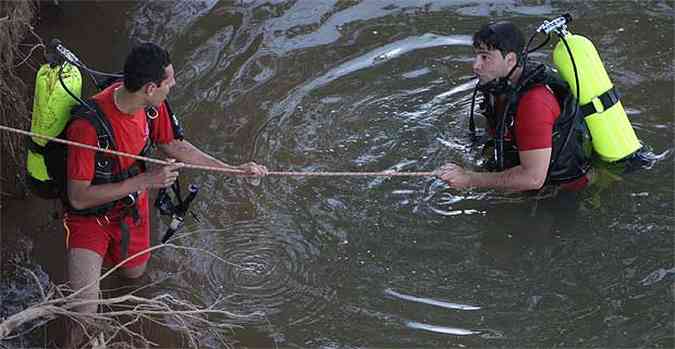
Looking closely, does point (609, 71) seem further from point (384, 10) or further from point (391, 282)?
point (391, 282)

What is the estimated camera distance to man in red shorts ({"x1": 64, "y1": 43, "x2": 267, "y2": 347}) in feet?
15.2

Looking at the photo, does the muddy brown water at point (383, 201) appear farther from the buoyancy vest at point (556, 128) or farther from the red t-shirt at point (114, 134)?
the red t-shirt at point (114, 134)

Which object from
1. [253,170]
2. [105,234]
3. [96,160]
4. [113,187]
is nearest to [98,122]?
[96,160]

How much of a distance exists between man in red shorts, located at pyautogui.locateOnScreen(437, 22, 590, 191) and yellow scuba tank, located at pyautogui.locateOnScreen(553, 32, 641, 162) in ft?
0.32

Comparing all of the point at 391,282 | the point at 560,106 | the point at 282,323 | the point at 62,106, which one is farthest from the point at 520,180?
the point at 62,106

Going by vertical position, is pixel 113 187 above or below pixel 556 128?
above

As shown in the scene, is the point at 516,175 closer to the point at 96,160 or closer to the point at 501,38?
the point at 501,38

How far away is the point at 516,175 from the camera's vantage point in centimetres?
546

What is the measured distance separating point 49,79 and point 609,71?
15.6 feet

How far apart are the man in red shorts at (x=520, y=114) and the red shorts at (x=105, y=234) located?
1.84 metres

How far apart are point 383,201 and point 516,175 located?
1210 millimetres

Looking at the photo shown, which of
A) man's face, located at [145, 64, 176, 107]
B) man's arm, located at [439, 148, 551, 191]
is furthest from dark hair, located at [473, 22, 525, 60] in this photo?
man's face, located at [145, 64, 176, 107]

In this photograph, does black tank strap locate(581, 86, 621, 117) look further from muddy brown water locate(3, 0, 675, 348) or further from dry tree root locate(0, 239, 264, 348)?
dry tree root locate(0, 239, 264, 348)

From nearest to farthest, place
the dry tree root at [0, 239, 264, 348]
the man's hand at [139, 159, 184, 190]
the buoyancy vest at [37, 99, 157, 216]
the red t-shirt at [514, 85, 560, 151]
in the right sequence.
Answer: the dry tree root at [0, 239, 264, 348], the buoyancy vest at [37, 99, 157, 216], the man's hand at [139, 159, 184, 190], the red t-shirt at [514, 85, 560, 151]
